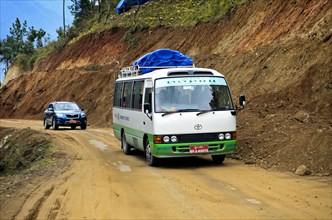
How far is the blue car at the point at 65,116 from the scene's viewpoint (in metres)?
29.6

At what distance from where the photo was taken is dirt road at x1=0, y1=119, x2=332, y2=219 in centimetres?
809

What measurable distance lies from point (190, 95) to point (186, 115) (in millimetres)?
699

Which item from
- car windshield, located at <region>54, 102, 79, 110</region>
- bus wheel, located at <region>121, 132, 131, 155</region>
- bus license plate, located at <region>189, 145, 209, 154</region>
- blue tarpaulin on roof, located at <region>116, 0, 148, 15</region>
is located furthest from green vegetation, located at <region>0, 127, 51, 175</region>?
blue tarpaulin on roof, located at <region>116, 0, 148, 15</region>

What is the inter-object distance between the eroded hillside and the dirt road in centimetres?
141

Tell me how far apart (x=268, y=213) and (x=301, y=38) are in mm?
13616

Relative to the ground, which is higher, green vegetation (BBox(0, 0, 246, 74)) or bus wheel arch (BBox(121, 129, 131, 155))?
green vegetation (BBox(0, 0, 246, 74))

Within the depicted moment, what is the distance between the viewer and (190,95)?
13492 mm

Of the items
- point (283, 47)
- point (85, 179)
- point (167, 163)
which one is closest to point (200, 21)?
point (283, 47)

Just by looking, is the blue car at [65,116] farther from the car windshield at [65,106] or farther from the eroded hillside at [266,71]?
the eroded hillside at [266,71]

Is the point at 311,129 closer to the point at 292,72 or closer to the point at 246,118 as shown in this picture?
the point at 246,118

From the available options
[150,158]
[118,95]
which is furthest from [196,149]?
[118,95]

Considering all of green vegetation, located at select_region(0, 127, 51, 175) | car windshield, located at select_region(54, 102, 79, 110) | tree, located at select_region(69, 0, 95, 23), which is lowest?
green vegetation, located at select_region(0, 127, 51, 175)

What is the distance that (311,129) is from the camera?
13.6m

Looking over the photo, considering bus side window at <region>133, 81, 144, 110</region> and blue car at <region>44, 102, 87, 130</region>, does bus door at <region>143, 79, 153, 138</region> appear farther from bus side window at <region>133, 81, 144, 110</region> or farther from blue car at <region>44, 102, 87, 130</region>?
blue car at <region>44, 102, 87, 130</region>
